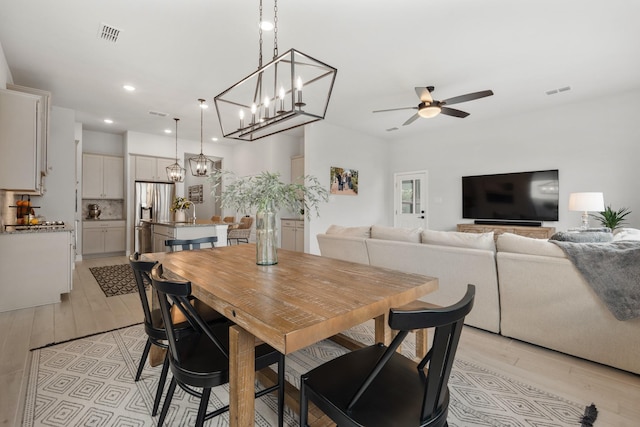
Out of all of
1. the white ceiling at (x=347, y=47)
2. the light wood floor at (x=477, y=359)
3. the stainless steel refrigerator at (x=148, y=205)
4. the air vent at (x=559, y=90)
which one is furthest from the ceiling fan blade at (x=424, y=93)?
the stainless steel refrigerator at (x=148, y=205)

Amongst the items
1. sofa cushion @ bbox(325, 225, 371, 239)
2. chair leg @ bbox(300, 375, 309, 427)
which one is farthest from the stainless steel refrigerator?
chair leg @ bbox(300, 375, 309, 427)

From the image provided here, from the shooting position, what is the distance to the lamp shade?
4.06 metres

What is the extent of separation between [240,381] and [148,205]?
22.3ft

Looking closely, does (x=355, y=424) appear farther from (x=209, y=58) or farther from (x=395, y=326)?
(x=209, y=58)

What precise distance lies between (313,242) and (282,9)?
4152mm

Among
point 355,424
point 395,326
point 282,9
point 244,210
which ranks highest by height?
point 282,9

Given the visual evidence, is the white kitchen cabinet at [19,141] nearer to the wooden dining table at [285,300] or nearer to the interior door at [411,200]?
the wooden dining table at [285,300]

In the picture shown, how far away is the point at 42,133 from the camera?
11.8 ft

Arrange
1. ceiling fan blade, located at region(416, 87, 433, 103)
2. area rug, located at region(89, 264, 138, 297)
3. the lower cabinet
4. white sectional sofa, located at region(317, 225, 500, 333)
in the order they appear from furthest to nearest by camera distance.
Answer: the lower cabinet
area rug, located at region(89, 264, 138, 297)
ceiling fan blade, located at region(416, 87, 433, 103)
white sectional sofa, located at region(317, 225, 500, 333)

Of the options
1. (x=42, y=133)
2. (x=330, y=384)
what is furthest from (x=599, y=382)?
(x=42, y=133)

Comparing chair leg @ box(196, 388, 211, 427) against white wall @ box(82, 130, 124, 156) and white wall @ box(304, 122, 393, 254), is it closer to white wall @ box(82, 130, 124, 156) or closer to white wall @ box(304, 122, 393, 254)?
white wall @ box(304, 122, 393, 254)

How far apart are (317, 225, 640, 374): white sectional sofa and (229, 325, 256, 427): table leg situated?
2.09 meters

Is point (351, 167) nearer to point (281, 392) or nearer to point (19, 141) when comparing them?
point (19, 141)

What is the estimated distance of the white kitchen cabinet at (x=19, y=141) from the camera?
10.1ft
